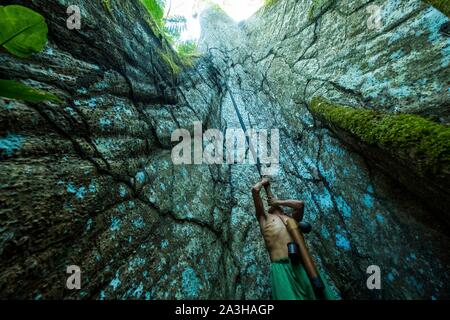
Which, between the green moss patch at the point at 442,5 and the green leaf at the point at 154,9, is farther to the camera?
the green leaf at the point at 154,9

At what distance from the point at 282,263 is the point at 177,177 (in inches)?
67.4

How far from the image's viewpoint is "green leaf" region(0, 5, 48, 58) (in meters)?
1.17

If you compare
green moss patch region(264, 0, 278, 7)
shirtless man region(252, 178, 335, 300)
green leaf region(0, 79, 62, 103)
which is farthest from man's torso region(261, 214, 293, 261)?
green moss patch region(264, 0, 278, 7)

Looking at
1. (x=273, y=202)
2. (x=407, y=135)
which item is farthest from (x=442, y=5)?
(x=273, y=202)

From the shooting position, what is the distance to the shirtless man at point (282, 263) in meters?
2.06

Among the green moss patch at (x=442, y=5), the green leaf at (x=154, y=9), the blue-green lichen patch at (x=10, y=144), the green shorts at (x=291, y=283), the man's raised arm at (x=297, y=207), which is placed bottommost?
the green shorts at (x=291, y=283)

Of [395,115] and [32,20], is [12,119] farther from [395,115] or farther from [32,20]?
[395,115]

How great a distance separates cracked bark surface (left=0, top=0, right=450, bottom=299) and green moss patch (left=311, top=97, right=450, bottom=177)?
0.29 metres

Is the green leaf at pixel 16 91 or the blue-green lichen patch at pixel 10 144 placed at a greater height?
the green leaf at pixel 16 91

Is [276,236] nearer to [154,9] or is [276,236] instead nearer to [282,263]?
[282,263]

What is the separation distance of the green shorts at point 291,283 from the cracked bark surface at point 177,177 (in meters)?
0.69

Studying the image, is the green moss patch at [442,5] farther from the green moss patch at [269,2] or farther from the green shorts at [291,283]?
the green moss patch at [269,2]

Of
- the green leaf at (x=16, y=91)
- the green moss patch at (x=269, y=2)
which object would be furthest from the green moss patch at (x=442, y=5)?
the green moss patch at (x=269, y=2)
